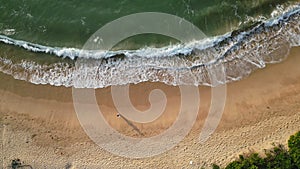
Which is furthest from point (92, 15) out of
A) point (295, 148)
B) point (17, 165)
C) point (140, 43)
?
point (295, 148)

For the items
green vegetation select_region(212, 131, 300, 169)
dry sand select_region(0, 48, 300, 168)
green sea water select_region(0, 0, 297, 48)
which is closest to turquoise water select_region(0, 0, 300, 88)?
green sea water select_region(0, 0, 297, 48)

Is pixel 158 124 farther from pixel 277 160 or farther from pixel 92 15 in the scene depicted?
pixel 92 15

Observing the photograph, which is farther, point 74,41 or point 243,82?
point 74,41

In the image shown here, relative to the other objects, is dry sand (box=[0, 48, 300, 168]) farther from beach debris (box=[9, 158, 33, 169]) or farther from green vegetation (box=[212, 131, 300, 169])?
green vegetation (box=[212, 131, 300, 169])

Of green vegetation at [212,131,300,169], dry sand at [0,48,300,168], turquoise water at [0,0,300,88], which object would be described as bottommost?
green vegetation at [212,131,300,169]

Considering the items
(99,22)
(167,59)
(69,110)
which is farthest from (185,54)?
(69,110)

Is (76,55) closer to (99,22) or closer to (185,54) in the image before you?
(99,22)
